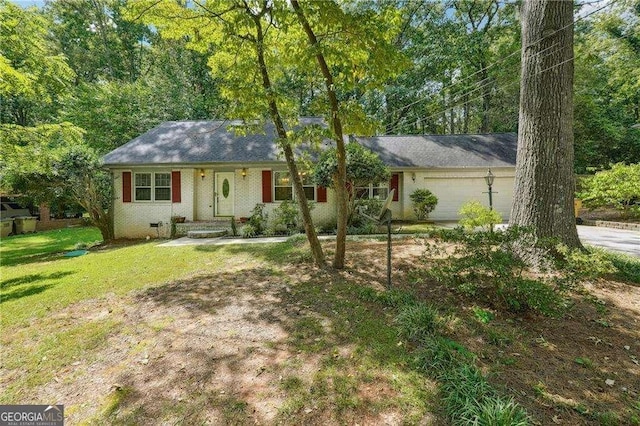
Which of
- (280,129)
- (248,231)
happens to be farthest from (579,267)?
(248,231)

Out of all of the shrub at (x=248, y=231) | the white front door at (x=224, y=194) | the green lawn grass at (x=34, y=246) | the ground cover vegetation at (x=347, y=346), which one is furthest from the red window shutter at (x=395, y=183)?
the green lawn grass at (x=34, y=246)

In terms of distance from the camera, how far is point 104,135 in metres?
18.2

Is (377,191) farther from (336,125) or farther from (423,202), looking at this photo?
(336,125)

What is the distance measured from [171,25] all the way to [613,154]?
83.5 feet

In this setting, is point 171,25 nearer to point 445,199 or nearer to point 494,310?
point 494,310

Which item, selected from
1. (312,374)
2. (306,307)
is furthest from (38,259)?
(312,374)

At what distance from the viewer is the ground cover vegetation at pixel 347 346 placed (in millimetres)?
2359

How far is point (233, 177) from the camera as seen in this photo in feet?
41.2

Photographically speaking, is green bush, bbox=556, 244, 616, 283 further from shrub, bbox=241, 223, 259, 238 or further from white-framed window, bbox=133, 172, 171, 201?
→ white-framed window, bbox=133, 172, 171, 201

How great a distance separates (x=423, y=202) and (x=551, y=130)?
811 cm

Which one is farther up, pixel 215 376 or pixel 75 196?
pixel 75 196

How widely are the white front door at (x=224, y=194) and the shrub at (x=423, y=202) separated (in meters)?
7.82

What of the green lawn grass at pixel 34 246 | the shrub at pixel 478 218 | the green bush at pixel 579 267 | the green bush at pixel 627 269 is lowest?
the green lawn grass at pixel 34 246

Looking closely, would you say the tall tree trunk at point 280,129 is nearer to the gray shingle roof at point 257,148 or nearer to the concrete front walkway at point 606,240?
the concrete front walkway at point 606,240
